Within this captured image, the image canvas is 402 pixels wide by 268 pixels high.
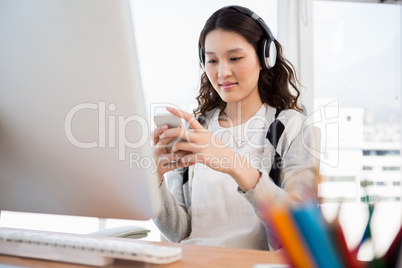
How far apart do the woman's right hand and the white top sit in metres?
0.31

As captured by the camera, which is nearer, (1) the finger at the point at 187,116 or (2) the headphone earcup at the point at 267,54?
(1) the finger at the point at 187,116

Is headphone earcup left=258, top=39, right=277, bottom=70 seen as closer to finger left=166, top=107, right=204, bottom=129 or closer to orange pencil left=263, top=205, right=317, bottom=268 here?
finger left=166, top=107, right=204, bottom=129

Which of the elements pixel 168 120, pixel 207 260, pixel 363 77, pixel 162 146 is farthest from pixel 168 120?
pixel 363 77

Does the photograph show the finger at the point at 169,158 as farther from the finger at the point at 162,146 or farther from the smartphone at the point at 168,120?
the smartphone at the point at 168,120

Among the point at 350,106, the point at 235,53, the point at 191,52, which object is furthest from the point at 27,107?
the point at 350,106

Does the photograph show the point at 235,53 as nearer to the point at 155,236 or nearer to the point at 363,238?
the point at 363,238

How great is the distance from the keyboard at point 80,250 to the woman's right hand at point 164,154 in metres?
0.25

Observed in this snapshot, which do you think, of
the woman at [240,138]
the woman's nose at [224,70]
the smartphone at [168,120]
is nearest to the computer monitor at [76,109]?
the smartphone at [168,120]

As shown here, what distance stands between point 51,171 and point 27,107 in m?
0.11

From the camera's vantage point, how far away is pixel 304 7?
90.9 inches

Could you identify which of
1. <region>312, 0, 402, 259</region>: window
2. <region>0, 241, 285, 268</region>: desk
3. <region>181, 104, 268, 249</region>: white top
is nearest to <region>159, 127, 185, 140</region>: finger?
<region>0, 241, 285, 268</region>: desk

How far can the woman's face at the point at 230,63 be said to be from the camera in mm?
1343

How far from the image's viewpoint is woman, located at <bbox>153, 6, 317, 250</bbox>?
123 centimetres

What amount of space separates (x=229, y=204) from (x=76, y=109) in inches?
31.5
